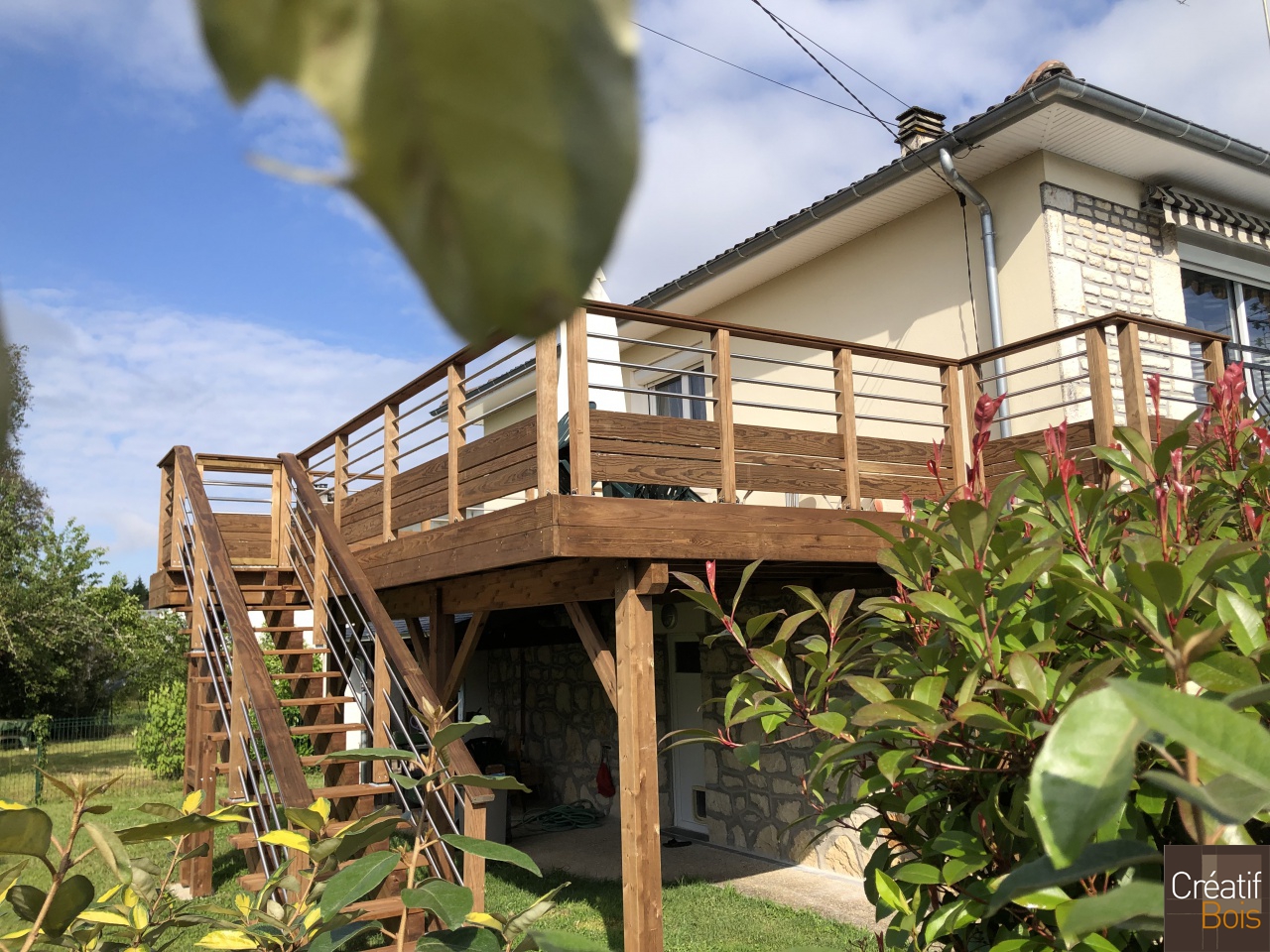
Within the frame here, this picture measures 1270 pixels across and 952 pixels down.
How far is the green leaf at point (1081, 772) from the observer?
473 mm

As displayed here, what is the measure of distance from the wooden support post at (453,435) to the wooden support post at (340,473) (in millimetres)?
2724

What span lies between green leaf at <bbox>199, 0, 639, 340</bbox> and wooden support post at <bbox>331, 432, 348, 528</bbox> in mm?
8953

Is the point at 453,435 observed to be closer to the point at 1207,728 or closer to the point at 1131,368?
the point at 1131,368

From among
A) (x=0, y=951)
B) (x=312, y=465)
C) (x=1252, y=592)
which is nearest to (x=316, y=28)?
(x=0, y=951)

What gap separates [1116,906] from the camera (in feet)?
1.90

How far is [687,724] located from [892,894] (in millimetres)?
7648

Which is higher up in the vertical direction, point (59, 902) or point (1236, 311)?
point (1236, 311)

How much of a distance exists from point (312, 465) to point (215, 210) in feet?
33.7

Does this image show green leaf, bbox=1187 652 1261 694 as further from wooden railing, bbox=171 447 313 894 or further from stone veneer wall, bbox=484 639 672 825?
stone veneer wall, bbox=484 639 672 825

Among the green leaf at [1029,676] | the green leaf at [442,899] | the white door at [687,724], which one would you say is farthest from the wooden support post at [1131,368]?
the green leaf at [442,899]

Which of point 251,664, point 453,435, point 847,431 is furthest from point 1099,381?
point 251,664

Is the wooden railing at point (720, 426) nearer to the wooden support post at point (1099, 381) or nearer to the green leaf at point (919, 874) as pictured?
the wooden support post at point (1099, 381)

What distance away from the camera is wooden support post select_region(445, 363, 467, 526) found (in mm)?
6098

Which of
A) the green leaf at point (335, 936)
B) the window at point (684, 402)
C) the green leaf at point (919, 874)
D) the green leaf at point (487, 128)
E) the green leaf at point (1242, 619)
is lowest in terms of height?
the green leaf at point (335, 936)
